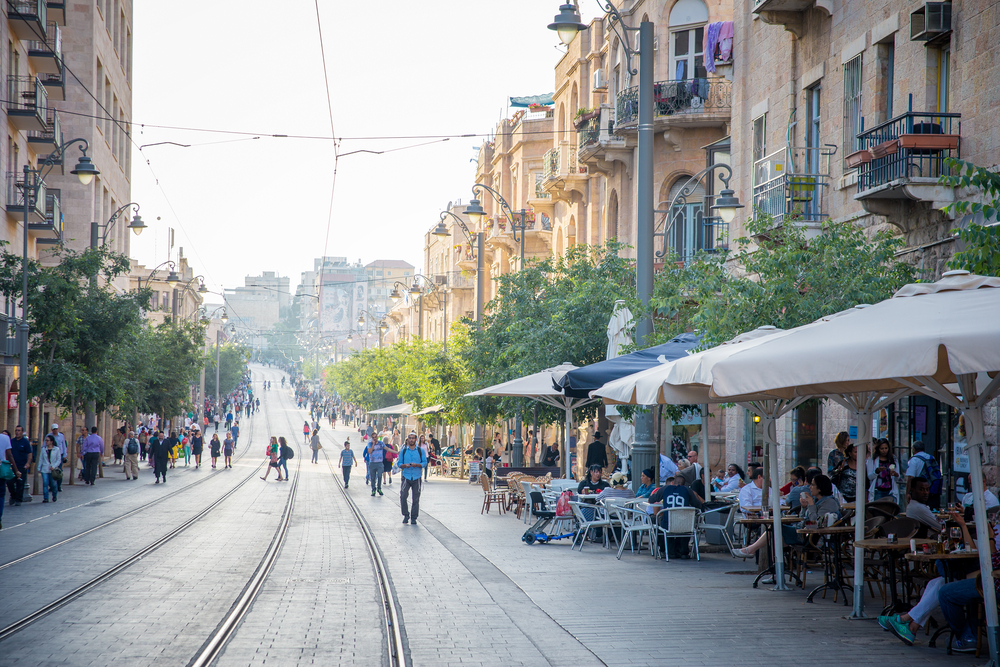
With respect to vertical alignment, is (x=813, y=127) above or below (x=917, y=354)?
above

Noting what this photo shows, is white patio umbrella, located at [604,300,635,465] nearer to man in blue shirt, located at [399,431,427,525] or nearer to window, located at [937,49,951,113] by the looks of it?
man in blue shirt, located at [399,431,427,525]

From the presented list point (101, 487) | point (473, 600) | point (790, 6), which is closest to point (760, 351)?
point (473, 600)

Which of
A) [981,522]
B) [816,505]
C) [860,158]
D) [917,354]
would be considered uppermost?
[860,158]

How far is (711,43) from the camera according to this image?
26.0m

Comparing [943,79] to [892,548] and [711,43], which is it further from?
[711,43]

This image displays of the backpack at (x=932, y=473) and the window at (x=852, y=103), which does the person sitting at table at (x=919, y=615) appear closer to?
the backpack at (x=932, y=473)

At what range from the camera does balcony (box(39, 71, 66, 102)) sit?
3412 cm

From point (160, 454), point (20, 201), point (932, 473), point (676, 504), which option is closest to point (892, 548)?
point (676, 504)

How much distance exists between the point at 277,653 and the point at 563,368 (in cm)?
1110

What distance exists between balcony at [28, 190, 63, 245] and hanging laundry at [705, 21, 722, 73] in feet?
67.1

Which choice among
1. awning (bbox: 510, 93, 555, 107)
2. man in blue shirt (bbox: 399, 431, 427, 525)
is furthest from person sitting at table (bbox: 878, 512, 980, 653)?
awning (bbox: 510, 93, 555, 107)

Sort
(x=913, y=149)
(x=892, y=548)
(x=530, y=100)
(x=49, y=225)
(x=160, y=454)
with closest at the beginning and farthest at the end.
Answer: (x=892, y=548) → (x=913, y=149) → (x=160, y=454) → (x=49, y=225) → (x=530, y=100)

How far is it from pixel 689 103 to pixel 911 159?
15451 mm

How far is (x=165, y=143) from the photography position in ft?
82.6
